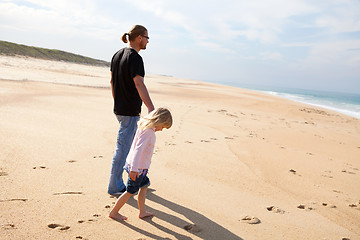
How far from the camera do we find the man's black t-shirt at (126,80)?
311 cm

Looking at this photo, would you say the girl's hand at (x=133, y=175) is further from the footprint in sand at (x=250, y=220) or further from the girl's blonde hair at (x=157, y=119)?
the footprint in sand at (x=250, y=220)

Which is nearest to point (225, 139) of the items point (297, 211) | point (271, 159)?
point (271, 159)

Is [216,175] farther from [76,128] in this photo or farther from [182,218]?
[76,128]

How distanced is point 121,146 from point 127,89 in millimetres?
711

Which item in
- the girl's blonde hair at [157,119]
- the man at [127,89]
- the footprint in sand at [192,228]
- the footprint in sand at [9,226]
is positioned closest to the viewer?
the footprint in sand at [9,226]

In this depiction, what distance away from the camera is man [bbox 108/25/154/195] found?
3092 mm

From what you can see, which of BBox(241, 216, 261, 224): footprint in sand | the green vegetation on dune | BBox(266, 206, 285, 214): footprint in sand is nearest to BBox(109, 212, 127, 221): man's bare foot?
BBox(241, 216, 261, 224): footprint in sand

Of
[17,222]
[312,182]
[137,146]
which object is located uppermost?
[137,146]

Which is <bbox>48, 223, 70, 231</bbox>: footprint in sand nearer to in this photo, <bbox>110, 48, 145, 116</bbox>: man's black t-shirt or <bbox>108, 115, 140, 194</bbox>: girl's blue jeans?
<bbox>108, 115, 140, 194</bbox>: girl's blue jeans

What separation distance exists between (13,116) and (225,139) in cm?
520

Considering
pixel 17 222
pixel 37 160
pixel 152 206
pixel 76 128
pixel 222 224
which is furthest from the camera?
pixel 76 128

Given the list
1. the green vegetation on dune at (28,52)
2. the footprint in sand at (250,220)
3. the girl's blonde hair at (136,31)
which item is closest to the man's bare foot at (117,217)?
the footprint in sand at (250,220)

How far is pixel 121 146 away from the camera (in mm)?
3426

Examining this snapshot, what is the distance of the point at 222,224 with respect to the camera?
3.00 metres
